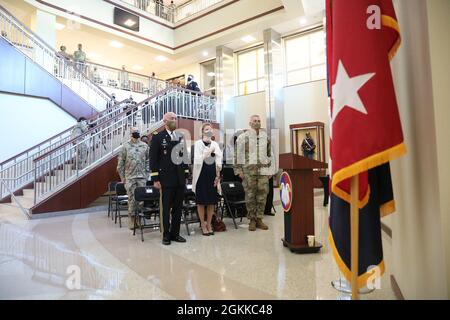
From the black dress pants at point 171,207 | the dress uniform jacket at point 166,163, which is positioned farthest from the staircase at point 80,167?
the black dress pants at point 171,207

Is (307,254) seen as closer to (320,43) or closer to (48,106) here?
(48,106)

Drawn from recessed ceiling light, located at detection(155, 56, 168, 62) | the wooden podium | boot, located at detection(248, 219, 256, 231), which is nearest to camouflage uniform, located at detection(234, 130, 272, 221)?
boot, located at detection(248, 219, 256, 231)

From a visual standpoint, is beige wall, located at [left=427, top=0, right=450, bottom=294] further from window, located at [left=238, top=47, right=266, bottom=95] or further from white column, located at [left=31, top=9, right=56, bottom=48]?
white column, located at [left=31, top=9, right=56, bottom=48]

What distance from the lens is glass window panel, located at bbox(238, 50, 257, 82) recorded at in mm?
13211

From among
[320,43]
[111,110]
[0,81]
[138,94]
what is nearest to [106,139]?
[111,110]

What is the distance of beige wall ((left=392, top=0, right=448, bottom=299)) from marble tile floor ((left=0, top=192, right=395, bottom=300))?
472 millimetres

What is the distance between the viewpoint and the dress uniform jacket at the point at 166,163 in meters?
3.60

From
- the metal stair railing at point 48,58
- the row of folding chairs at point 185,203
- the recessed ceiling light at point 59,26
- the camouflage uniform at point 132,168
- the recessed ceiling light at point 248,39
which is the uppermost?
the recessed ceiling light at point 59,26

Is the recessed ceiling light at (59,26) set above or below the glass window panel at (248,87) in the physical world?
above

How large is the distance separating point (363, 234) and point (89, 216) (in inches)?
214

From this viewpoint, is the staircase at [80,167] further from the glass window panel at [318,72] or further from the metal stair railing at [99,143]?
the glass window panel at [318,72]

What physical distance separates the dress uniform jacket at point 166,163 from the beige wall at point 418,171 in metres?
2.41

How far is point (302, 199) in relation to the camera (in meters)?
3.21

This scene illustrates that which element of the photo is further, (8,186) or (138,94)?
(138,94)
